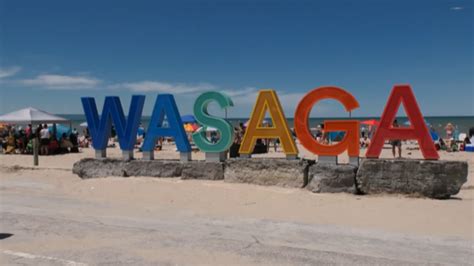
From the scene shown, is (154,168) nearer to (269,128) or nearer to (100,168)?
(100,168)

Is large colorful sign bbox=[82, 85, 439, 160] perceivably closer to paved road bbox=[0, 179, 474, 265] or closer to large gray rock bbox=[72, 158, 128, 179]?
large gray rock bbox=[72, 158, 128, 179]

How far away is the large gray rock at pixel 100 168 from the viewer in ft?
44.2

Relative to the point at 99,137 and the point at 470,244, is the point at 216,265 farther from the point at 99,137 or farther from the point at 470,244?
the point at 99,137

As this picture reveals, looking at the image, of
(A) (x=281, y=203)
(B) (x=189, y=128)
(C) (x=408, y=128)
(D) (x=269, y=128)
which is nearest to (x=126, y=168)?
(D) (x=269, y=128)

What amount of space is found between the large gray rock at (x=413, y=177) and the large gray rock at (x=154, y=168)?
4.76 m

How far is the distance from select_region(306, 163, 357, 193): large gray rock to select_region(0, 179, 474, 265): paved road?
274 centimetres

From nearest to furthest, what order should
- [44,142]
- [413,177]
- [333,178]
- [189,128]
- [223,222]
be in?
[223,222]
[413,177]
[333,178]
[44,142]
[189,128]

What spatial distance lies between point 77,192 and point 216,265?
736 cm

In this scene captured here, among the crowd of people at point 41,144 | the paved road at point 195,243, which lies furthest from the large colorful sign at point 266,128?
the crowd of people at point 41,144

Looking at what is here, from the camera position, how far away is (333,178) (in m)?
10.8

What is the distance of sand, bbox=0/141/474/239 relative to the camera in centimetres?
825

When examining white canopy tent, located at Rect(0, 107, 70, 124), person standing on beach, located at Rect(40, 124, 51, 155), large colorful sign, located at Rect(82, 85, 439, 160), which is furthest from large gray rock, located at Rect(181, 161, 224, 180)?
white canopy tent, located at Rect(0, 107, 70, 124)

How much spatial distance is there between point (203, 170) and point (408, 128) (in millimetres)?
5065

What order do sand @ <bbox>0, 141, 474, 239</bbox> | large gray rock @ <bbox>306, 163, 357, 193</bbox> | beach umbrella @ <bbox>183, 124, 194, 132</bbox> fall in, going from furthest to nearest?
beach umbrella @ <bbox>183, 124, 194, 132</bbox>
large gray rock @ <bbox>306, 163, 357, 193</bbox>
sand @ <bbox>0, 141, 474, 239</bbox>
